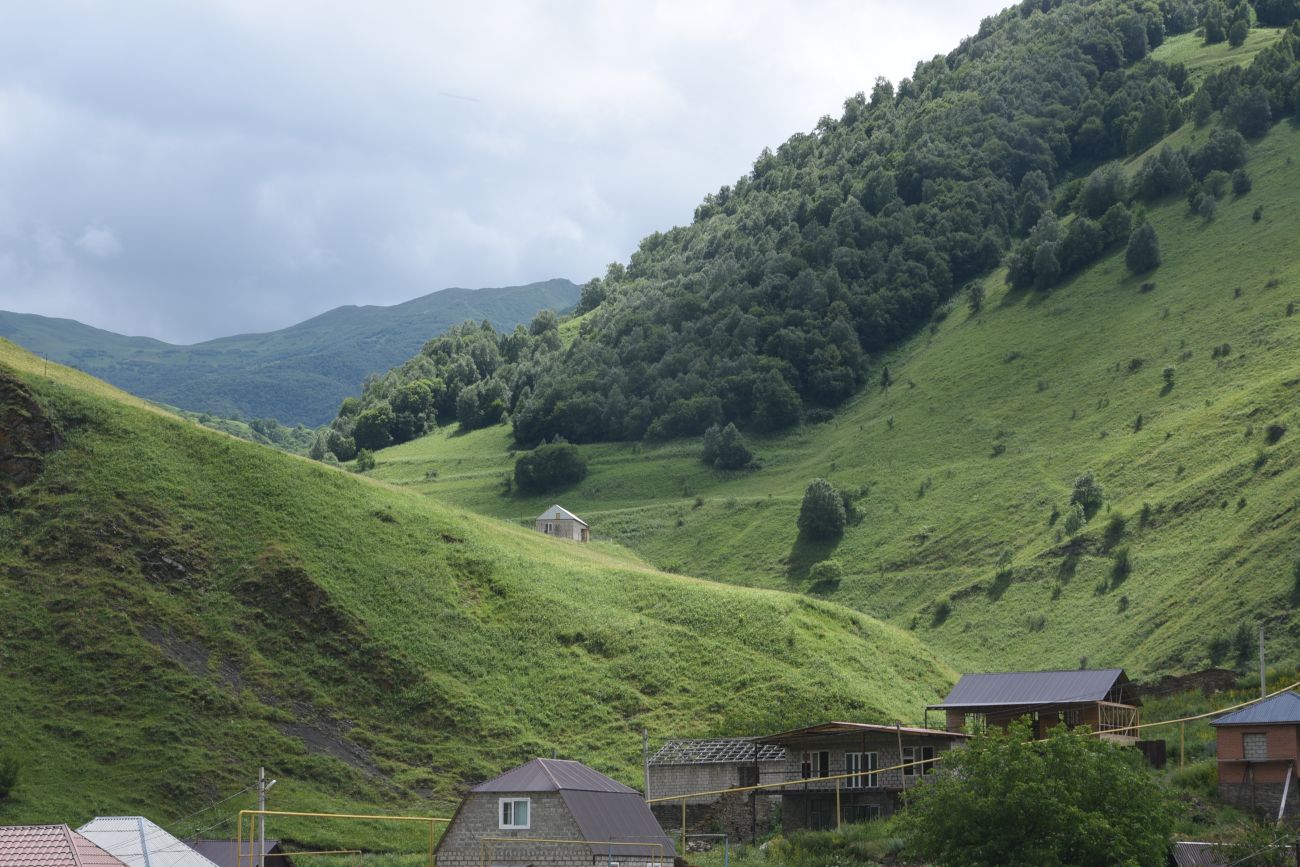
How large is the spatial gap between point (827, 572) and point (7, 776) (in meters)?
77.2

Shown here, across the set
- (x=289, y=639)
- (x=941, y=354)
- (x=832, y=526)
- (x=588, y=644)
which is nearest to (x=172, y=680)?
(x=289, y=639)

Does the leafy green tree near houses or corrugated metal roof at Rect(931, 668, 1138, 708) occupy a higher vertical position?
corrugated metal roof at Rect(931, 668, 1138, 708)

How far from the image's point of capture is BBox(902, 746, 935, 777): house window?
68.9 metres

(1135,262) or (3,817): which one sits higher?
(1135,262)

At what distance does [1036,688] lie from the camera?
2869 inches

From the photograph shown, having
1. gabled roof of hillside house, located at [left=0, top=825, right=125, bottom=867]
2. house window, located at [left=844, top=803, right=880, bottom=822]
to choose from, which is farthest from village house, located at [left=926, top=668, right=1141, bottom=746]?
gabled roof of hillside house, located at [left=0, top=825, right=125, bottom=867]

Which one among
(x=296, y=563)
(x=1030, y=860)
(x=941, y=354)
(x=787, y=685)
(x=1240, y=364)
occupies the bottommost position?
(x=1030, y=860)

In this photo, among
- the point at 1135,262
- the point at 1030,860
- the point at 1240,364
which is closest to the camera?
the point at 1030,860

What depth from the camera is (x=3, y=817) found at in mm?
65750

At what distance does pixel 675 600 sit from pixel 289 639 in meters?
28.1

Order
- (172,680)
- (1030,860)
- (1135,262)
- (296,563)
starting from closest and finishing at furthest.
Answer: (1030,860) < (172,680) < (296,563) < (1135,262)

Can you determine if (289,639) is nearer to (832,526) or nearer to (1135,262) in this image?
(832,526)

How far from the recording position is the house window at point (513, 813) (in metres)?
48.6

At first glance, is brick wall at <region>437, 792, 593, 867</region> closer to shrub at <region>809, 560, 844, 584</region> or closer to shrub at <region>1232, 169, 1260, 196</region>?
shrub at <region>809, 560, 844, 584</region>
